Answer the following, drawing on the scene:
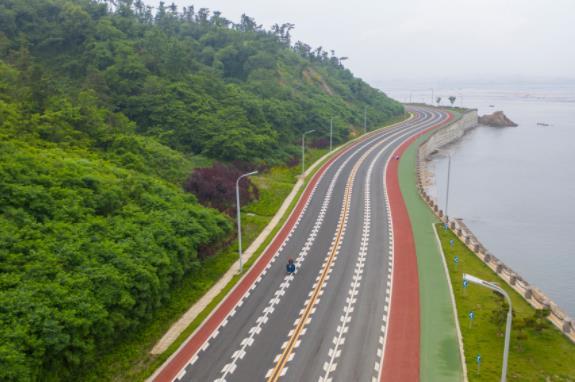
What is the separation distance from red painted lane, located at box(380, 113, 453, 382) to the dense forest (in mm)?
14470

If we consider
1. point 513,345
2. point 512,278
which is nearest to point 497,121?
point 512,278

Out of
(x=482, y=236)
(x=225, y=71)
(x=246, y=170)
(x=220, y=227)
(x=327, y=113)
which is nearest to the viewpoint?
(x=220, y=227)

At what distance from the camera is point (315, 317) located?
28656mm

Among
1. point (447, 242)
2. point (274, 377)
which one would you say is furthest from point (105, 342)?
point (447, 242)

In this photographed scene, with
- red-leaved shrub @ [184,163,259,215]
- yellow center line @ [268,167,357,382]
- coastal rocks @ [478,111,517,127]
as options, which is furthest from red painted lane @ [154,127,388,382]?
coastal rocks @ [478,111,517,127]

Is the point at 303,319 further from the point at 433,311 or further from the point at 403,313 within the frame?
the point at 433,311

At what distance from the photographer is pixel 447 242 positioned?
41.3 meters

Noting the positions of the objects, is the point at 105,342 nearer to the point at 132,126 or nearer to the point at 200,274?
the point at 200,274

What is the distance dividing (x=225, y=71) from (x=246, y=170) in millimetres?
61001

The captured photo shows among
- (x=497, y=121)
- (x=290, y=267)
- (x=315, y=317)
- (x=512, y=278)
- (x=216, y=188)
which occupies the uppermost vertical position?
(x=497, y=121)

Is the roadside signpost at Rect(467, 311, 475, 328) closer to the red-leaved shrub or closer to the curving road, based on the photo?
the curving road

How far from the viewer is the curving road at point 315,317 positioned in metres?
23.8

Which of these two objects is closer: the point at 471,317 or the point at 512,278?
the point at 471,317

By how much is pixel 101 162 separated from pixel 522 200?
206ft
